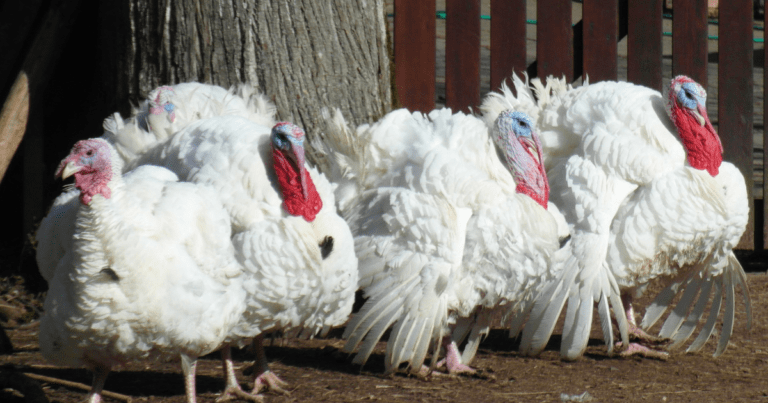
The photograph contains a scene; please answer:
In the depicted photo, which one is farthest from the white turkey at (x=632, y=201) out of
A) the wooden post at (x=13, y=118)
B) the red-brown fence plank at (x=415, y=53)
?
the wooden post at (x=13, y=118)

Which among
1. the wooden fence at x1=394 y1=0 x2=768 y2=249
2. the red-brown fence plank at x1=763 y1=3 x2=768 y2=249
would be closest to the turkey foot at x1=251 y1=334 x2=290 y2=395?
the wooden fence at x1=394 y1=0 x2=768 y2=249

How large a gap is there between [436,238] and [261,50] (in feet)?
4.69

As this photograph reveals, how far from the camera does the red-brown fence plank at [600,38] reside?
18.6 feet

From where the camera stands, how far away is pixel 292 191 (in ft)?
11.3

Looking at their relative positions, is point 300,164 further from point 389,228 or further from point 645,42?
point 645,42

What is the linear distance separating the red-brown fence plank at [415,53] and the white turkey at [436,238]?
1.13 metres

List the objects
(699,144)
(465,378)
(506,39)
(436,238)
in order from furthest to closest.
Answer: (506,39) < (699,144) < (465,378) < (436,238)

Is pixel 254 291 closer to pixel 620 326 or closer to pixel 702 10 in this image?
pixel 620 326

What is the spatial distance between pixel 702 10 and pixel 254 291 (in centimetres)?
421

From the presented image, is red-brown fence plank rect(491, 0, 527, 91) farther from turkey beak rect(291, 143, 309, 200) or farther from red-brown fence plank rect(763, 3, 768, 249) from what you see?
turkey beak rect(291, 143, 309, 200)

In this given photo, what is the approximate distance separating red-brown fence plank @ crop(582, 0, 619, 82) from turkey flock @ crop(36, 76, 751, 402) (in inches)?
41.6

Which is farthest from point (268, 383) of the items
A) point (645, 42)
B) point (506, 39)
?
point (645, 42)

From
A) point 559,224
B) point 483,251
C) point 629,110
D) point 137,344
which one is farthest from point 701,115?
point 137,344

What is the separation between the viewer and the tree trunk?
433cm
